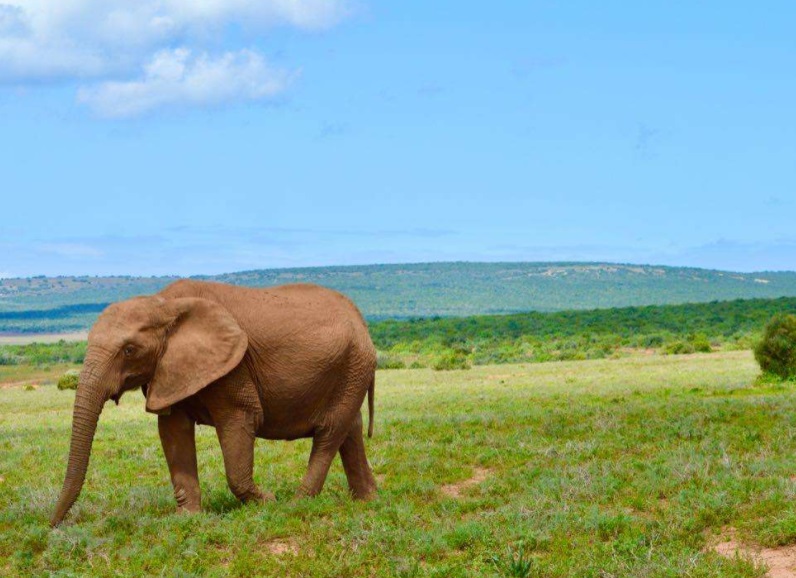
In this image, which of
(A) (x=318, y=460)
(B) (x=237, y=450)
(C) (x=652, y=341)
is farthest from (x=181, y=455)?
(C) (x=652, y=341)

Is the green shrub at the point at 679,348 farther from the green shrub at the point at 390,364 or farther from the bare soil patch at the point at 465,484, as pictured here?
the bare soil patch at the point at 465,484

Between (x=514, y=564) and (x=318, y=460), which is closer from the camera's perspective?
(x=514, y=564)

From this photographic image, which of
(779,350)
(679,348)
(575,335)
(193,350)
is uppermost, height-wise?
(193,350)

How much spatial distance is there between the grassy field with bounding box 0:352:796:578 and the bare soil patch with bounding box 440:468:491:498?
0.12 ft

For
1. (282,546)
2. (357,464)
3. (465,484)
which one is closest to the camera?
(282,546)

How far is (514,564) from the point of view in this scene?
9336 mm

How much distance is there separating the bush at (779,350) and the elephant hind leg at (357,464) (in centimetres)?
2082

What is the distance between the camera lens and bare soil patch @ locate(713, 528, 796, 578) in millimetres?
9289

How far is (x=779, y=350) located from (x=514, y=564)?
2351 centimetres

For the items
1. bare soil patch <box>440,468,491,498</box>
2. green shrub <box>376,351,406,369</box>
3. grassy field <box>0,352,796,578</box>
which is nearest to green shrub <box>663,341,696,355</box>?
green shrub <box>376,351,406,369</box>

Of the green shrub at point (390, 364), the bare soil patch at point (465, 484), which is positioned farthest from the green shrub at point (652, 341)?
the bare soil patch at point (465, 484)

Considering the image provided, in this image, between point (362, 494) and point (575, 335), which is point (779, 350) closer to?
point (362, 494)

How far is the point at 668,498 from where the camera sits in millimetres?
12078

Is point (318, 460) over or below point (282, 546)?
over
